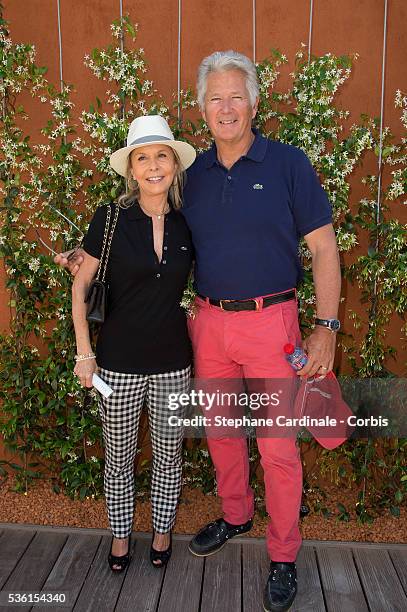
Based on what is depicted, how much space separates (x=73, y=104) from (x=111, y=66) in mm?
293

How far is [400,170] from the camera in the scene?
109 inches

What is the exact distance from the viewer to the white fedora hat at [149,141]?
2311mm

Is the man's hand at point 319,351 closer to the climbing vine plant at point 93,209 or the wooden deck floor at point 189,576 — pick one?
the climbing vine plant at point 93,209

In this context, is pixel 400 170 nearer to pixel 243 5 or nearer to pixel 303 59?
pixel 303 59

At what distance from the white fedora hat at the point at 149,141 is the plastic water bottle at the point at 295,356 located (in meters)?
0.89

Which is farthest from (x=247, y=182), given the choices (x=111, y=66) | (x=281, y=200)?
(x=111, y=66)

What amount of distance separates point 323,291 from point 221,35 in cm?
143

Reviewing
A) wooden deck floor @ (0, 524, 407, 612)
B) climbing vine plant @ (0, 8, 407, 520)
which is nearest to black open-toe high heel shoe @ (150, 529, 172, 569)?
wooden deck floor @ (0, 524, 407, 612)

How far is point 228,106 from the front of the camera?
2.36m

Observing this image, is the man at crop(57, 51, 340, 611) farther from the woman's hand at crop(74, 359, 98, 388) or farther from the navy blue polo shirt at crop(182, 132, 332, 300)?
the woman's hand at crop(74, 359, 98, 388)

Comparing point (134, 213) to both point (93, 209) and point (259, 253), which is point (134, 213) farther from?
point (93, 209)

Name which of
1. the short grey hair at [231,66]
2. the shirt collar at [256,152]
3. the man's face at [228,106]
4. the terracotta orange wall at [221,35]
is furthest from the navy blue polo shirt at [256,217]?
the terracotta orange wall at [221,35]

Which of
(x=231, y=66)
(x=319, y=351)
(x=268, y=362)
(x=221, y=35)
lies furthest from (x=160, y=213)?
(x=221, y=35)

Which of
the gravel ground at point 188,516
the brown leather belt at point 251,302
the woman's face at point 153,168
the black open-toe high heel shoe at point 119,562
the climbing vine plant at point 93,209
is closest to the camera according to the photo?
the woman's face at point 153,168
